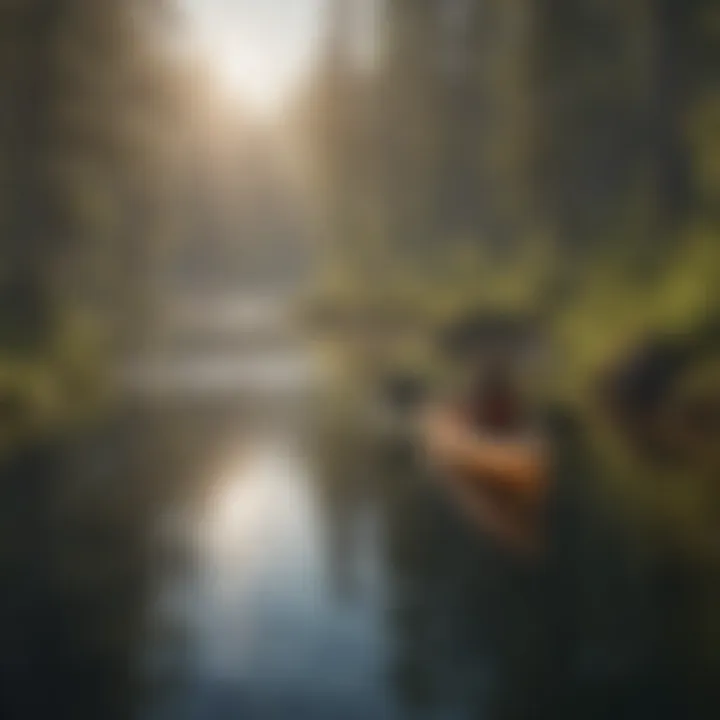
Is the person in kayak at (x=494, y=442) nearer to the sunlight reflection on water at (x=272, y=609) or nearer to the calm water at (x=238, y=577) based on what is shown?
the calm water at (x=238, y=577)

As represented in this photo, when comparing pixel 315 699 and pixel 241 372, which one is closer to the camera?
pixel 315 699

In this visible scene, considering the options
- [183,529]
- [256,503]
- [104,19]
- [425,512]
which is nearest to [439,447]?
[425,512]

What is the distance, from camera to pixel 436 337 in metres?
2.63

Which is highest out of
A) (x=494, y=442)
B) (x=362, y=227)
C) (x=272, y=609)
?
(x=362, y=227)

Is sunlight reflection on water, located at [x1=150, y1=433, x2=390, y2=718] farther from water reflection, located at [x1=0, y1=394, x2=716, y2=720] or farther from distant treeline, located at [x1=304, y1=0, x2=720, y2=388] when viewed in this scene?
distant treeline, located at [x1=304, y1=0, x2=720, y2=388]

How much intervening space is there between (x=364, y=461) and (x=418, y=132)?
709 mm

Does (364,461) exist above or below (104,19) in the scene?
below

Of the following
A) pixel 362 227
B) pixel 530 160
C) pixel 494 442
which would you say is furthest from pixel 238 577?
pixel 530 160

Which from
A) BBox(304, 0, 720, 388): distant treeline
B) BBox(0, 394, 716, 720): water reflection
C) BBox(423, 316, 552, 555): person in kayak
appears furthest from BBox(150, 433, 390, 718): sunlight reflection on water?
BBox(304, 0, 720, 388): distant treeline

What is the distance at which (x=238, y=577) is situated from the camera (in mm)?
2547

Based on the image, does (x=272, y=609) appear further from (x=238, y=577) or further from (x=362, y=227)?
(x=362, y=227)

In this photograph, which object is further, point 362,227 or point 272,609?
point 362,227

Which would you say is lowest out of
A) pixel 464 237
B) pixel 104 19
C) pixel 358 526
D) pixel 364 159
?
pixel 358 526

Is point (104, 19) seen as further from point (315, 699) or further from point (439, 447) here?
point (315, 699)
